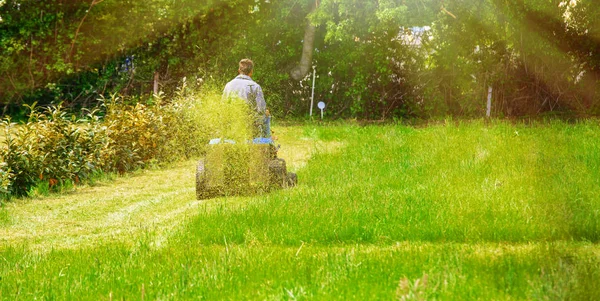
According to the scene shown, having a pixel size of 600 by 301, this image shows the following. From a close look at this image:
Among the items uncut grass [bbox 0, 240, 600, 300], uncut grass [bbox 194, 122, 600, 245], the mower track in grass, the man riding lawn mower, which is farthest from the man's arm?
uncut grass [bbox 0, 240, 600, 300]

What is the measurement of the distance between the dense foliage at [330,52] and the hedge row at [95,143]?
3282 millimetres

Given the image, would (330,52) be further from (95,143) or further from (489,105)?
(95,143)

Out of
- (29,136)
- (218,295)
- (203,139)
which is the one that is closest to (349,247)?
(218,295)

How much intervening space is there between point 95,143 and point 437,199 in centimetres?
516

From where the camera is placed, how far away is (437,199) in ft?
23.0

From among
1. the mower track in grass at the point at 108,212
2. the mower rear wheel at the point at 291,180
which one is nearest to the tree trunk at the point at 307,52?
the mower track in grass at the point at 108,212

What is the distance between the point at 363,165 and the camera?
9625 millimetres

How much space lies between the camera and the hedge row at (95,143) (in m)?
8.93

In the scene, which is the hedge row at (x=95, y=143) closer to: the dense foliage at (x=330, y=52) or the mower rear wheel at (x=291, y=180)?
the mower rear wheel at (x=291, y=180)

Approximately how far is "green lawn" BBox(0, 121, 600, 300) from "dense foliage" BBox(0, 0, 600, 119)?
6100 mm

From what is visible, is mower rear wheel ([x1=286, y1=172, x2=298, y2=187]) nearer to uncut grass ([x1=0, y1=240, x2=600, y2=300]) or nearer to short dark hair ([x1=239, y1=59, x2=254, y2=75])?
short dark hair ([x1=239, y1=59, x2=254, y2=75])

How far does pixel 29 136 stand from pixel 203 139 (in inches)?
139

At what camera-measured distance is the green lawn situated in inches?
169

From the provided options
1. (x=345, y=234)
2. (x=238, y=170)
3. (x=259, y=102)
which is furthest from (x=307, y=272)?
(x=259, y=102)
